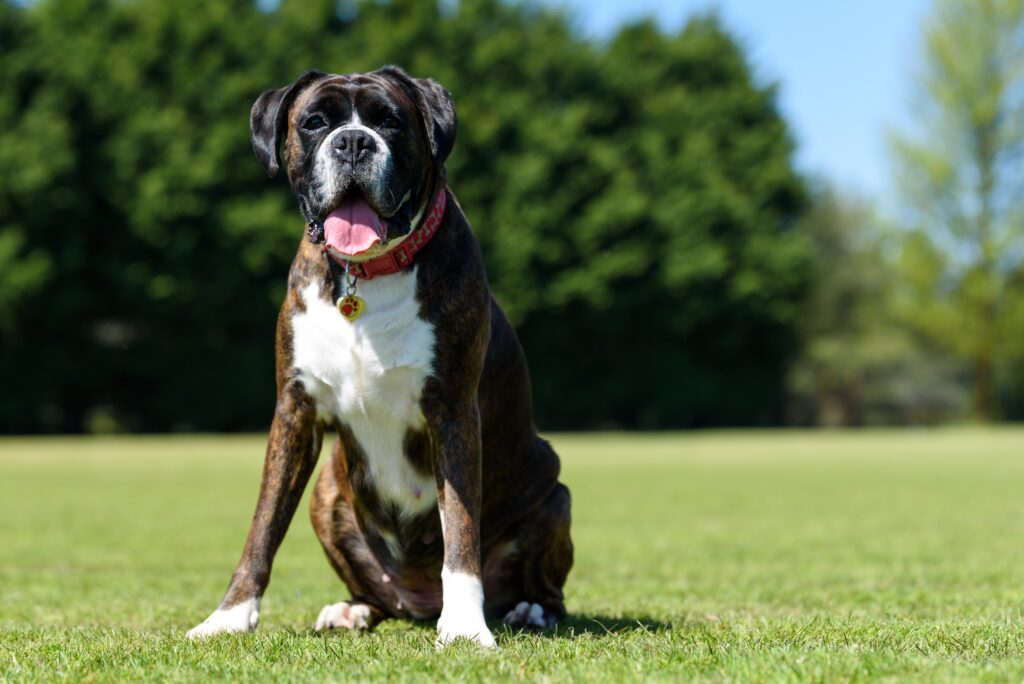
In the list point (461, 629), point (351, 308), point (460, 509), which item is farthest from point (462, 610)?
point (351, 308)

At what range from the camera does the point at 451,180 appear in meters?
39.4

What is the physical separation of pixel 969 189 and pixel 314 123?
44105mm

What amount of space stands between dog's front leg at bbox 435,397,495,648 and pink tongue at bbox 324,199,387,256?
2.19 feet

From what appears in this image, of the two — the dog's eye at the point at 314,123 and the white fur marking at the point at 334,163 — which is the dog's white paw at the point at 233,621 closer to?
the white fur marking at the point at 334,163

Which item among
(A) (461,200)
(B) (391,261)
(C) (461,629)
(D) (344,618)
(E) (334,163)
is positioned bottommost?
(D) (344,618)

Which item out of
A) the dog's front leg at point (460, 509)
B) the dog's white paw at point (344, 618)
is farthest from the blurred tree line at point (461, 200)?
the dog's front leg at point (460, 509)

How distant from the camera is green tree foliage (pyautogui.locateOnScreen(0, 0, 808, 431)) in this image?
107ft

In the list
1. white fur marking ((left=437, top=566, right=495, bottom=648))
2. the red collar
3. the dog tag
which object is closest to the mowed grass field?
white fur marking ((left=437, top=566, right=495, bottom=648))

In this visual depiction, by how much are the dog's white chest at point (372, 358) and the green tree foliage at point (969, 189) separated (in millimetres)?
42815

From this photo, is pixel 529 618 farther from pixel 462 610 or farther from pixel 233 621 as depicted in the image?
pixel 233 621

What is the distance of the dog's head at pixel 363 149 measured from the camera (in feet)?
14.0

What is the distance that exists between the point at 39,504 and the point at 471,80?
28849 mm

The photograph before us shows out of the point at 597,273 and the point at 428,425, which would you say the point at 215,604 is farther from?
the point at 597,273

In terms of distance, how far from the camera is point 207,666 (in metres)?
3.65
